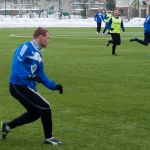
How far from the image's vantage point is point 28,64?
8.76 meters

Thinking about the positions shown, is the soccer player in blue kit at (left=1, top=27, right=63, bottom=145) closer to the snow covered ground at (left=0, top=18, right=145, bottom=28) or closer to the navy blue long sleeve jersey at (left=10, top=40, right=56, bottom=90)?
the navy blue long sleeve jersey at (left=10, top=40, right=56, bottom=90)

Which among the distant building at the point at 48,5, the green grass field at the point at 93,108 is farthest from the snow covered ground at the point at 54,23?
the green grass field at the point at 93,108

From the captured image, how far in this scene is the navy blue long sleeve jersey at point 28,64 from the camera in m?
8.66

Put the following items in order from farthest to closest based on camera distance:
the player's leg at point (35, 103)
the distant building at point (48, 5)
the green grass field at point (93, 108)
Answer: the distant building at point (48, 5) → the green grass field at point (93, 108) → the player's leg at point (35, 103)

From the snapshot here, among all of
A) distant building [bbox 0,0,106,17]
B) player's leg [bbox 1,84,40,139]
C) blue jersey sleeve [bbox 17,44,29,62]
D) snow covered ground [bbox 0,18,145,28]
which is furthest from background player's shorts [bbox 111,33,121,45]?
distant building [bbox 0,0,106,17]

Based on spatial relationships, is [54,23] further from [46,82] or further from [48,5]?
[46,82]

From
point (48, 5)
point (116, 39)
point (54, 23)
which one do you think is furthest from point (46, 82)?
point (48, 5)

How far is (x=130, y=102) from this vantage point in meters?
13.3

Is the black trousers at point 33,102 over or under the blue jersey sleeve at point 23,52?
under

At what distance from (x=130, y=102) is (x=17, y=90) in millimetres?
4837

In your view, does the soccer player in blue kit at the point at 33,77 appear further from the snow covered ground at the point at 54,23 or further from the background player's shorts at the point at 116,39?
the snow covered ground at the point at 54,23

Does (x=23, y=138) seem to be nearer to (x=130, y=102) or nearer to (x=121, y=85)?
(x=130, y=102)

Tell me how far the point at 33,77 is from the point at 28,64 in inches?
8.1

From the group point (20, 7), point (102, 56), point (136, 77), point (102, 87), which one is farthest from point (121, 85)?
point (20, 7)
